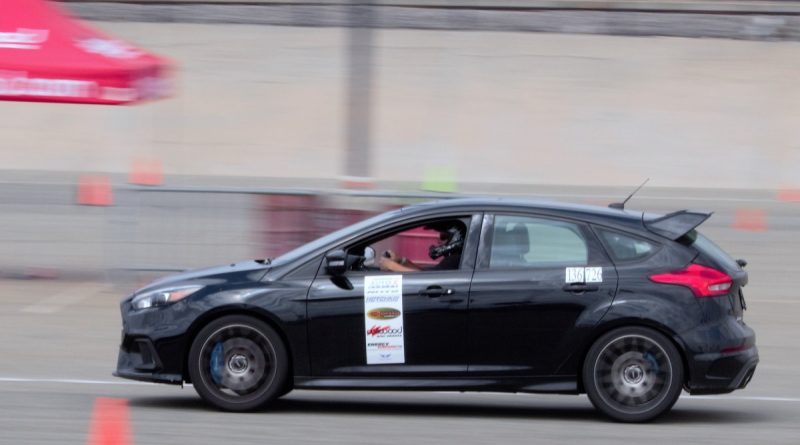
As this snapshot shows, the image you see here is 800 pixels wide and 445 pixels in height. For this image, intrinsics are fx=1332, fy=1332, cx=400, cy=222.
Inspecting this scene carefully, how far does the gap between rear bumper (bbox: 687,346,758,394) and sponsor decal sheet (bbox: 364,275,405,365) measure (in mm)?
1757

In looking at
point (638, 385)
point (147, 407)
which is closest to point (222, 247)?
point (147, 407)

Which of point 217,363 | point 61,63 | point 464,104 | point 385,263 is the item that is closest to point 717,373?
point 385,263

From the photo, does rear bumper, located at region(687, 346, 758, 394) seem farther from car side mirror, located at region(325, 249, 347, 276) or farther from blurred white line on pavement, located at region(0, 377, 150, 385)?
blurred white line on pavement, located at region(0, 377, 150, 385)

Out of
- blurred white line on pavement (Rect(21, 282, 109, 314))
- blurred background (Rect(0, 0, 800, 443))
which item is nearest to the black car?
blurred white line on pavement (Rect(21, 282, 109, 314))

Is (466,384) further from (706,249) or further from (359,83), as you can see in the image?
(359,83)

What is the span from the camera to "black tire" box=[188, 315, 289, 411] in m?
8.10

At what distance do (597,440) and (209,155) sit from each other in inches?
909

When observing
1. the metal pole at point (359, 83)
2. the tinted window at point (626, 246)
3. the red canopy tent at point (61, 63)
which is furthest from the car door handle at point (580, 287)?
the red canopy tent at point (61, 63)

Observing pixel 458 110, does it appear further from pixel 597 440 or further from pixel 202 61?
pixel 597 440

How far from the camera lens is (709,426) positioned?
8133 millimetres

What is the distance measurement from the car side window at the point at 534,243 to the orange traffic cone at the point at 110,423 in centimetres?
241

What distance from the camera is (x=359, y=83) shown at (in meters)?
14.2

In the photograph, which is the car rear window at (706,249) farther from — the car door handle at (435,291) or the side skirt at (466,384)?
the car door handle at (435,291)

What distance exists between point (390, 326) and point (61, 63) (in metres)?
7.01
